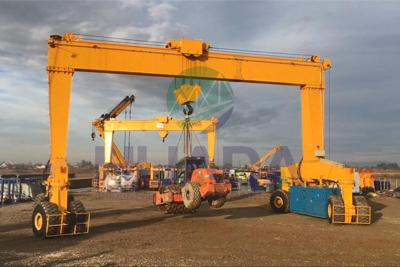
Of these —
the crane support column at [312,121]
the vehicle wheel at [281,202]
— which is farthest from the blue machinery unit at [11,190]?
the crane support column at [312,121]

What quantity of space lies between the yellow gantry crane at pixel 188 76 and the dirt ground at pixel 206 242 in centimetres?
102

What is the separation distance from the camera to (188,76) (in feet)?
41.5

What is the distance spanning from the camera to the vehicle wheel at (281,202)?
15.3m

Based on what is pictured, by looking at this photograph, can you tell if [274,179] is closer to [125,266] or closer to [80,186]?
[80,186]

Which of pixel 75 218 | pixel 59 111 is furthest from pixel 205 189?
pixel 59 111

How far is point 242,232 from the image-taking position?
35.4ft

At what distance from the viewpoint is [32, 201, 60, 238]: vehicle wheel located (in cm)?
960

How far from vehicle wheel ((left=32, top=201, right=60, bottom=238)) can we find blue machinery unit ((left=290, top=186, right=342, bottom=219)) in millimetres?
9579

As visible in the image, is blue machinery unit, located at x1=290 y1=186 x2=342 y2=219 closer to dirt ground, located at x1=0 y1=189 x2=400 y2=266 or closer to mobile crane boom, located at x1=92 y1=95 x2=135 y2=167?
dirt ground, located at x1=0 y1=189 x2=400 y2=266

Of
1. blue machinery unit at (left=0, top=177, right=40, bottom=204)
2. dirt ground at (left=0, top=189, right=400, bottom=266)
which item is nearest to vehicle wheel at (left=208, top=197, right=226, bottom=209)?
dirt ground at (left=0, top=189, right=400, bottom=266)

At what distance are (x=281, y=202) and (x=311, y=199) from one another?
1.88 meters

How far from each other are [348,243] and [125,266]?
6094 millimetres

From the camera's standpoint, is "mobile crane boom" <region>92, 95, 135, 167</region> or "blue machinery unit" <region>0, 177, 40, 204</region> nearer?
"blue machinery unit" <region>0, 177, 40, 204</region>

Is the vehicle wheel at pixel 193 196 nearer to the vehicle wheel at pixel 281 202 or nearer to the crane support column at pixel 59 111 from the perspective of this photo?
the crane support column at pixel 59 111
